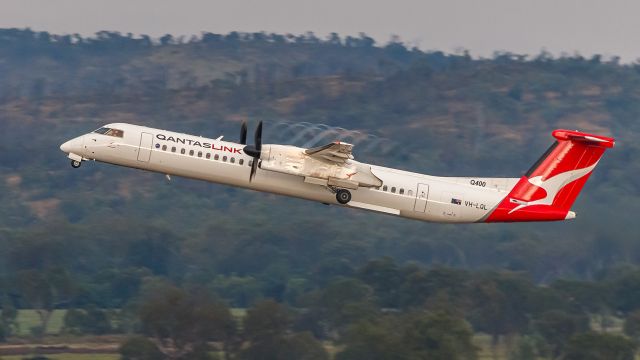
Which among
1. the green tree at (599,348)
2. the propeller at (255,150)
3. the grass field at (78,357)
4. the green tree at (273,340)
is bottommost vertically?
the grass field at (78,357)

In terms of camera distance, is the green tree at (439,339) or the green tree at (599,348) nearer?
the green tree at (439,339)

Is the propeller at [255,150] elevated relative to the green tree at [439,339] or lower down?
elevated

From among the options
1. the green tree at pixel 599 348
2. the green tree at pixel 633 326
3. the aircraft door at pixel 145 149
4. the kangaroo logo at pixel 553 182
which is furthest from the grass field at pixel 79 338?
the aircraft door at pixel 145 149

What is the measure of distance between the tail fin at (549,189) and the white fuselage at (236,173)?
1610mm

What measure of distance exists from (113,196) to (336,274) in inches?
1454

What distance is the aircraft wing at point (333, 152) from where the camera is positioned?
119 feet

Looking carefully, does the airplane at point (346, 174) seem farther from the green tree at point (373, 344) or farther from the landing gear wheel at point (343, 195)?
the green tree at point (373, 344)

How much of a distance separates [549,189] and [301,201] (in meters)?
69.6

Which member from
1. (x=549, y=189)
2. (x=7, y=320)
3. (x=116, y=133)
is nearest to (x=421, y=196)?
(x=549, y=189)

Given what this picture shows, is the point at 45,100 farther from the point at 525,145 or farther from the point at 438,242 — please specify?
the point at 438,242

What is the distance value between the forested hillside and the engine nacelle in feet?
9.97

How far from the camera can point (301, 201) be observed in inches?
4262

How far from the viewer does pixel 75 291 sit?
263 feet

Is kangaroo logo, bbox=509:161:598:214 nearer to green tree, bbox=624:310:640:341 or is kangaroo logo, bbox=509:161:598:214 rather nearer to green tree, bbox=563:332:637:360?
green tree, bbox=563:332:637:360
